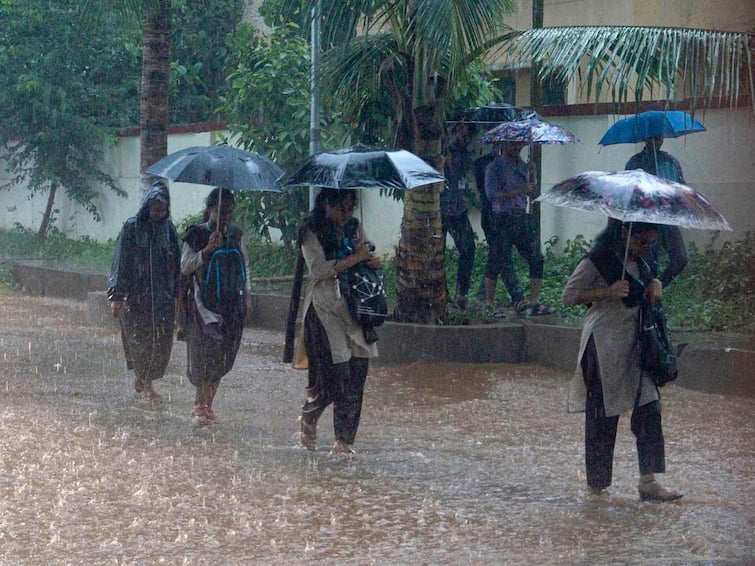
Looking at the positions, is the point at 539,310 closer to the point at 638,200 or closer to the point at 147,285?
the point at 147,285

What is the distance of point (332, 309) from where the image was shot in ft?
24.7

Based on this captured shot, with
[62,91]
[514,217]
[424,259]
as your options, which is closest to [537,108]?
[514,217]

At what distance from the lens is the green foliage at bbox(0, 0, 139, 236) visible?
20.3 m

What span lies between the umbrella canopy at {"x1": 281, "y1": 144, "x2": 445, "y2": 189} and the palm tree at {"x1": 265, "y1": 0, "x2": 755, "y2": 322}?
8.14 ft

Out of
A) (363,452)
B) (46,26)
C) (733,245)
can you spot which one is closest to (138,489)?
(363,452)

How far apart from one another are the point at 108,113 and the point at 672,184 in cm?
1680

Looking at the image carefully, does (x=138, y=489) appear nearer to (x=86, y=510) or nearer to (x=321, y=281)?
(x=86, y=510)

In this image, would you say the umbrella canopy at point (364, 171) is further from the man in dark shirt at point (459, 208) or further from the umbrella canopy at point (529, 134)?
the man in dark shirt at point (459, 208)

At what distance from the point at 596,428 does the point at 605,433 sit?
5 cm

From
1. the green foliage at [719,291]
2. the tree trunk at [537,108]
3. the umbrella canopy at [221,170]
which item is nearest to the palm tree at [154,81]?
the tree trunk at [537,108]

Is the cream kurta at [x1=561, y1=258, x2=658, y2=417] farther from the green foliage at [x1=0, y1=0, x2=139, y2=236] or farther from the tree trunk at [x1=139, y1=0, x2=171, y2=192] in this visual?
the green foliage at [x1=0, y1=0, x2=139, y2=236]

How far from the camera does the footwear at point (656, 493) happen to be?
6.45m

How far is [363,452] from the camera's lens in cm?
777

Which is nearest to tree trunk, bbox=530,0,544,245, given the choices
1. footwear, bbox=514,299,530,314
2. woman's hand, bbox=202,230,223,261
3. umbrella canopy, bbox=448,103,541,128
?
umbrella canopy, bbox=448,103,541,128
